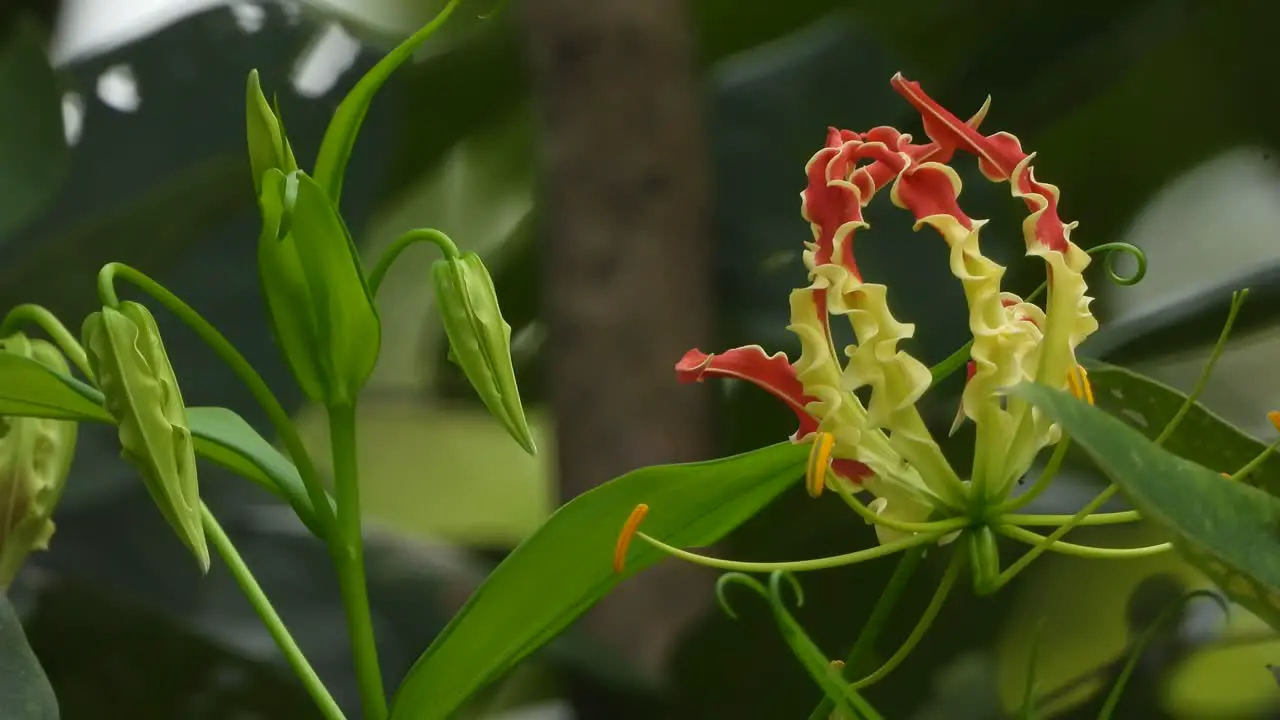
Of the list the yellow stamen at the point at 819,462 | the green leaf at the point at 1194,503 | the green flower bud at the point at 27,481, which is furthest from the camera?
the green flower bud at the point at 27,481

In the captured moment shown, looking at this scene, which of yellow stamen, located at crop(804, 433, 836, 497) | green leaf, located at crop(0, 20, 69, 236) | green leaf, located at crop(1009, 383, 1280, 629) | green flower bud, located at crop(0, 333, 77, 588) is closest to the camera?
green leaf, located at crop(1009, 383, 1280, 629)

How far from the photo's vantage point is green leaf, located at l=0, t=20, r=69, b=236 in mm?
985

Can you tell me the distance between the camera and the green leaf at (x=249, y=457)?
55 centimetres

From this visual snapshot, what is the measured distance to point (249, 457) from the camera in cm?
55

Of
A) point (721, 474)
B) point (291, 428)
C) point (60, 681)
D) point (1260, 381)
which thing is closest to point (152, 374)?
point (291, 428)

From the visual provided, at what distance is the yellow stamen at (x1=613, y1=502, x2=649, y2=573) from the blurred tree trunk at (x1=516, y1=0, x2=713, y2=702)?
53 cm

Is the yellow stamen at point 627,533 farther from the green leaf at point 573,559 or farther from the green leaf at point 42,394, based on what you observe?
the green leaf at point 42,394

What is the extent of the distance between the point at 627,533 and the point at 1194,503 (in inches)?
7.4

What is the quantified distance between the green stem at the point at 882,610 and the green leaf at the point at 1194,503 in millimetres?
108

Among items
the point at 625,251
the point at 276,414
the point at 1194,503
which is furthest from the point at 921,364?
the point at 625,251

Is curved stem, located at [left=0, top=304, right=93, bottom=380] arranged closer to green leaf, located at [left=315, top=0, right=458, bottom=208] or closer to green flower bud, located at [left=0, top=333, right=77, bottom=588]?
green flower bud, located at [left=0, top=333, right=77, bottom=588]

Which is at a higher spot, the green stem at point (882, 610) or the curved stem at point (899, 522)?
the curved stem at point (899, 522)

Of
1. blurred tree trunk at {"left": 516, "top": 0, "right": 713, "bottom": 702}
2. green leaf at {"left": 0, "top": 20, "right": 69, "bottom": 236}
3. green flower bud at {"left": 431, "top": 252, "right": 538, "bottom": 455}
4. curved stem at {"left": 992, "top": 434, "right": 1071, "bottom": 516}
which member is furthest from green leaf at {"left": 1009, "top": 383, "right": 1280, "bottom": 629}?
green leaf at {"left": 0, "top": 20, "right": 69, "bottom": 236}

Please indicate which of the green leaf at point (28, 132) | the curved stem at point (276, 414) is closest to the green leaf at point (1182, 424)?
the curved stem at point (276, 414)
